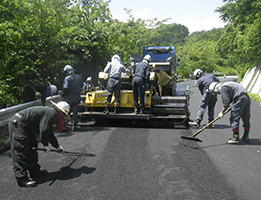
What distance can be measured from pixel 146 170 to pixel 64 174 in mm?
1392

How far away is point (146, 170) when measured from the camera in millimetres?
4699

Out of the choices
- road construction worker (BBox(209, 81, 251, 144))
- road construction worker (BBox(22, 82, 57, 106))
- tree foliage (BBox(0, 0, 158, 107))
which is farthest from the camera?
tree foliage (BBox(0, 0, 158, 107))

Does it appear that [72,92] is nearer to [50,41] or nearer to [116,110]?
[116,110]

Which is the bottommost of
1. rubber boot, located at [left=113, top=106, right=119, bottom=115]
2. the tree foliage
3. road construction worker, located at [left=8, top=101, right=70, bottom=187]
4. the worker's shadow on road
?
the worker's shadow on road

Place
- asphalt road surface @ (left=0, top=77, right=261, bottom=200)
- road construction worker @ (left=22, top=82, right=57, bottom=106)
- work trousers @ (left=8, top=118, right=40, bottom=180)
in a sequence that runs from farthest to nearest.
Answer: road construction worker @ (left=22, top=82, right=57, bottom=106) < work trousers @ (left=8, top=118, right=40, bottom=180) < asphalt road surface @ (left=0, top=77, right=261, bottom=200)

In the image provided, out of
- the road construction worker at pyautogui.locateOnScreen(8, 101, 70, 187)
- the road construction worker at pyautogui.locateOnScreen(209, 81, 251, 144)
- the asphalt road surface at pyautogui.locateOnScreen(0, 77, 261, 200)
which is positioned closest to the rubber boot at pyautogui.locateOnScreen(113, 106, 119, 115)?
the asphalt road surface at pyautogui.locateOnScreen(0, 77, 261, 200)

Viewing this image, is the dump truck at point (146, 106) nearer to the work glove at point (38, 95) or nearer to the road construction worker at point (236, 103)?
the work glove at point (38, 95)

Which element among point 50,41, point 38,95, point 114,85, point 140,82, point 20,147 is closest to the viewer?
point 20,147

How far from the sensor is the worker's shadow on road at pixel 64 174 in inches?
174

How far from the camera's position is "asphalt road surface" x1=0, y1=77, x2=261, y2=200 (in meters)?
3.87

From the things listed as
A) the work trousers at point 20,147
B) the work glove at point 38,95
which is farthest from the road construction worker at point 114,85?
the work trousers at point 20,147

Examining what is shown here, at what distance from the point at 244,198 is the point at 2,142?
531cm

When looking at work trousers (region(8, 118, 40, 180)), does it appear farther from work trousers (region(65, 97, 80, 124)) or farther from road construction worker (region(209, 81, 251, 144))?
road construction worker (region(209, 81, 251, 144))

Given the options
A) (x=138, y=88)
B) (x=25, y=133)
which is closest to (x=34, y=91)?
(x=138, y=88)
